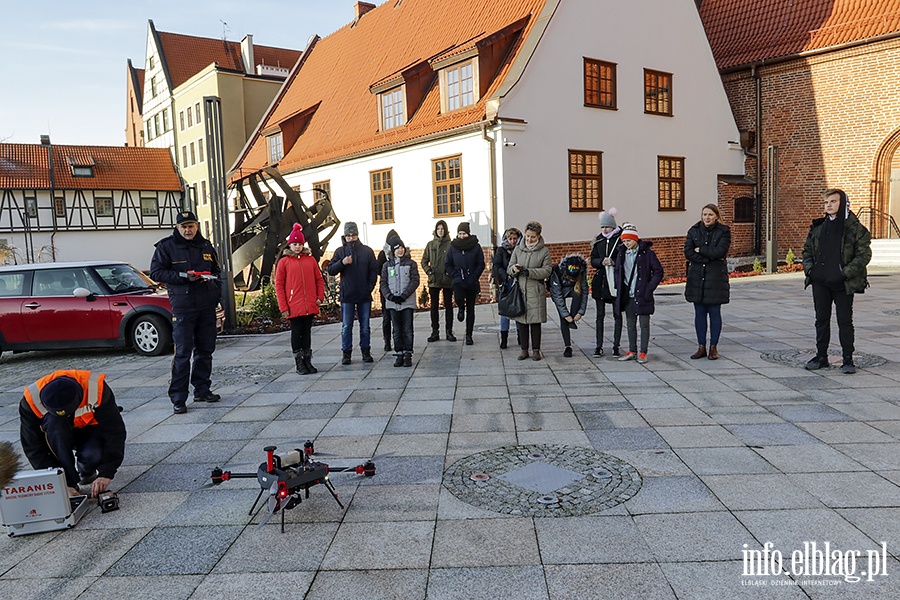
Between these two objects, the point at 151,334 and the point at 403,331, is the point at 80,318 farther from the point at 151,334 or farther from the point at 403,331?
the point at 403,331

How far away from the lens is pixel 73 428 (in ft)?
13.9

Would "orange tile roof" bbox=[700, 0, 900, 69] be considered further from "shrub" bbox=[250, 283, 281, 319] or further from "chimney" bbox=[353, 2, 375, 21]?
"shrub" bbox=[250, 283, 281, 319]

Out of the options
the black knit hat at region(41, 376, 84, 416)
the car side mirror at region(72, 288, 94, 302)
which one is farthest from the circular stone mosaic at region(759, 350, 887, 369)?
the car side mirror at region(72, 288, 94, 302)

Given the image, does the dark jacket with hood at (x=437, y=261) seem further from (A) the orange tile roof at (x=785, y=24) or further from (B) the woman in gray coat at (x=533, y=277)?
(A) the orange tile roof at (x=785, y=24)

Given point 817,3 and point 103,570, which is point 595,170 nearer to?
point 817,3

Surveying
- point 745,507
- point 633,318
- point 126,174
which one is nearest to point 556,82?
point 633,318

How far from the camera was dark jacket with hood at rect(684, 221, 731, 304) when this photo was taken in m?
7.86

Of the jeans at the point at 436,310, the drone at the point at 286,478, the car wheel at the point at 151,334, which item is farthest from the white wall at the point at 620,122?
the drone at the point at 286,478

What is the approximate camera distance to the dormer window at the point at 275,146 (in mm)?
29062

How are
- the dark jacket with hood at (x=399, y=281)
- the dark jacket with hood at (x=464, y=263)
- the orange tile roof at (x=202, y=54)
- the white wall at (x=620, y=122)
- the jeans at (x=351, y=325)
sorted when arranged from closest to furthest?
the dark jacket with hood at (x=399, y=281) < the jeans at (x=351, y=325) < the dark jacket with hood at (x=464, y=263) < the white wall at (x=620, y=122) < the orange tile roof at (x=202, y=54)

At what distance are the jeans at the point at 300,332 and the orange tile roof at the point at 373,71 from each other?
1073 centimetres

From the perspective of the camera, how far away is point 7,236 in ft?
123

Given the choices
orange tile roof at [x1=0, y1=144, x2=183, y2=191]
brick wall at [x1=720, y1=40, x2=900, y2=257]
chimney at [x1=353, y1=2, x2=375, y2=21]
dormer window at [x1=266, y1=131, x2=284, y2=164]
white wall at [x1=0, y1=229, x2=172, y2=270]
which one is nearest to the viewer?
brick wall at [x1=720, y1=40, x2=900, y2=257]

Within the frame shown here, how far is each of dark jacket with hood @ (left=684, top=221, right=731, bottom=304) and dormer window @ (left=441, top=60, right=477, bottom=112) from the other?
1154 centimetres
